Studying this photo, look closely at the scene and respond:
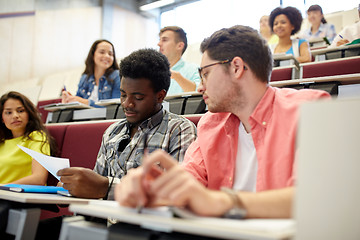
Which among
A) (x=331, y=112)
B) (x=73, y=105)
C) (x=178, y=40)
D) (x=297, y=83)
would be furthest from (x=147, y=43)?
(x=331, y=112)

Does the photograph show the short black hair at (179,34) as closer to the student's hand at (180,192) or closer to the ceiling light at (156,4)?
the student's hand at (180,192)

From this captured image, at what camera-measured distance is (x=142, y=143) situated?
1.01m

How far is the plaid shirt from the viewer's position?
0.98 metres

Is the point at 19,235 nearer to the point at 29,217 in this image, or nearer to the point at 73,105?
the point at 29,217

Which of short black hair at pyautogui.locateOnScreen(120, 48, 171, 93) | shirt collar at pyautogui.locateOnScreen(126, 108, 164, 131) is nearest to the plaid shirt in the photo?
shirt collar at pyautogui.locateOnScreen(126, 108, 164, 131)

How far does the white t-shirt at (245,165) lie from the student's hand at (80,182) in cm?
37

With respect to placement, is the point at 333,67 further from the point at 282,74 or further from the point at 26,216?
the point at 26,216

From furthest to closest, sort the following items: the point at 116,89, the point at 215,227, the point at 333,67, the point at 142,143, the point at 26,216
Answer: the point at 116,89 → the point at 333,67 → the point at 142,143 → the point at 26,216 → the point at 215,227

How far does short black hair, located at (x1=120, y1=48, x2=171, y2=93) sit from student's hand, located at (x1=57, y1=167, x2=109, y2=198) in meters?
0.36

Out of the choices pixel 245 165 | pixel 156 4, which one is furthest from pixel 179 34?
pixel 156 4

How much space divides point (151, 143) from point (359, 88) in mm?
868

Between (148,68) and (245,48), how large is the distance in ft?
1.27

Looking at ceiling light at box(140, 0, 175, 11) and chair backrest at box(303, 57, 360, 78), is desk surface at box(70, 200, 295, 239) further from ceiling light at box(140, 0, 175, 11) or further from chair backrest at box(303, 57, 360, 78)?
ceiling light at box(140, 0, 175, 11)

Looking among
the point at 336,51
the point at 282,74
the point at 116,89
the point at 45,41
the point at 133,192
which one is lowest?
the point at 133,192
